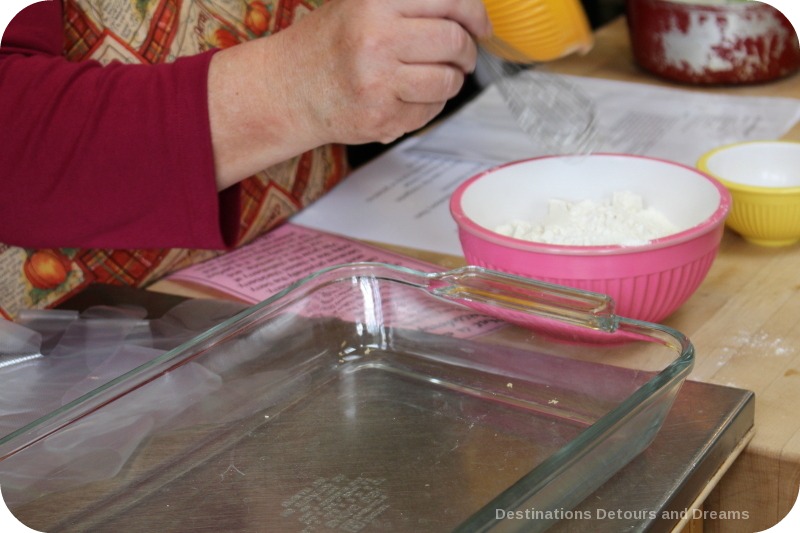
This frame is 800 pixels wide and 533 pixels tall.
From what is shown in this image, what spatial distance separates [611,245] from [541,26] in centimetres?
15

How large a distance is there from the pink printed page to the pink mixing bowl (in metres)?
0.09

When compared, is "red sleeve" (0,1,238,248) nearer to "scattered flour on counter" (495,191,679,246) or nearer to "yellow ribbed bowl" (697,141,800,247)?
"scattered flour on counter" (495,191,679,246)

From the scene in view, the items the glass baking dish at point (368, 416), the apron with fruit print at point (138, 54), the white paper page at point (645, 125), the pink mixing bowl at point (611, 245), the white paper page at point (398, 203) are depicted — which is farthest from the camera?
the white paper page at point (645, 125)

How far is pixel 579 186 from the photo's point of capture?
0.81 m

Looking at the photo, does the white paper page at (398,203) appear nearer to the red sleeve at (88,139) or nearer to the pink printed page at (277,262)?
the pink printed page at (277,262)

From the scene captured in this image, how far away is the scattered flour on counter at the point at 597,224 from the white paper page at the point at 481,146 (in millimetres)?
119

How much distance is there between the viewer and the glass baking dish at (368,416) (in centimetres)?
54

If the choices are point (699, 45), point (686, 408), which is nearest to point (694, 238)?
point (686, 408)

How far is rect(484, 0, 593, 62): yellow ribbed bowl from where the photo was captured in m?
0.68

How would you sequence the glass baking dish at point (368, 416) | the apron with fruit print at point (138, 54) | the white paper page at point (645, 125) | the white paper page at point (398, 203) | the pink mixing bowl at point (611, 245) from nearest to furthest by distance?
the glass baking dish at point (368, 416)
the pink mixing bowl at point (611, 245)
the apron with fruit print at point (138, 54)
the white paper page at point (398, 203)
the white paper page at point (645, 125)

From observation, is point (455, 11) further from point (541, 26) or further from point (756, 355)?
point (756, 355)

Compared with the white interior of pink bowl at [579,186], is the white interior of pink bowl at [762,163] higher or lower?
lower

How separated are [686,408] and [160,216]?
418mm

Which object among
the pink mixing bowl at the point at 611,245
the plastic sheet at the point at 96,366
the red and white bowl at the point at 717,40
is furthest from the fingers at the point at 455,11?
the red and white bowl at the point at 717,40
